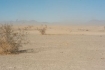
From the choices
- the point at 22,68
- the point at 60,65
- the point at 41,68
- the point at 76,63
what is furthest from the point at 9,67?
the point at 76,63

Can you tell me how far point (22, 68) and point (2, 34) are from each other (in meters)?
7.71

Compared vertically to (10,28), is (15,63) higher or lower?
lower

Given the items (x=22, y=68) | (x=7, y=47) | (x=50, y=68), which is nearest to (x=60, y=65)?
(x=50, y=68)

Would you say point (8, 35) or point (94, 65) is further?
point (8, 35)

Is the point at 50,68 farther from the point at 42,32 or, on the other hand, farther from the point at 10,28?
the point at 42,32

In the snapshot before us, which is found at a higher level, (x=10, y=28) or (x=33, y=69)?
(x=10, y=28)

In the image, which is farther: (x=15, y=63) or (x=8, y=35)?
(x=8, y=35)

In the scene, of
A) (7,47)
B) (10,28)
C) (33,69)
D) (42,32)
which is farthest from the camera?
(42,32)

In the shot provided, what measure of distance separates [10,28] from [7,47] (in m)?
1.90

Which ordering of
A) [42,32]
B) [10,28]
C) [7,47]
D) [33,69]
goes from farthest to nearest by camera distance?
[42,32], [10,28], [7,47], [33,69]

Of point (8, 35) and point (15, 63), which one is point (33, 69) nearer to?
point (15, 63)

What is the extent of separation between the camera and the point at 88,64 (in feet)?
48.3

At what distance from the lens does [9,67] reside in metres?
13.6

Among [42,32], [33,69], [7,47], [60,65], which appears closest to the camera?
[33,69]
